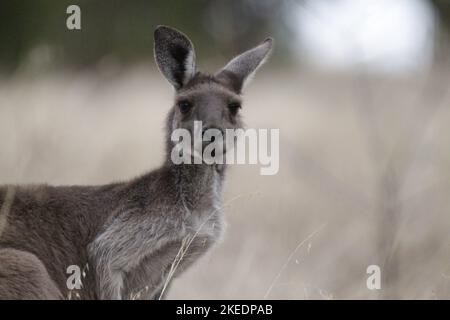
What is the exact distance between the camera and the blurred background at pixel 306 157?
23.7 ft

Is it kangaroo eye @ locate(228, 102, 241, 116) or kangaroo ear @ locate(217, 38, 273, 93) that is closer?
kangaroo eye @ locate(228, 102, 241, 116)

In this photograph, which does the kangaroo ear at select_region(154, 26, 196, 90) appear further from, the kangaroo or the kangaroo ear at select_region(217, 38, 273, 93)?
the kangaroo ear at select_region(217, 38, 273, 93)

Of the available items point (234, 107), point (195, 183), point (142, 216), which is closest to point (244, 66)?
point (234, 107)

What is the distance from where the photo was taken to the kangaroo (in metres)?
5.09

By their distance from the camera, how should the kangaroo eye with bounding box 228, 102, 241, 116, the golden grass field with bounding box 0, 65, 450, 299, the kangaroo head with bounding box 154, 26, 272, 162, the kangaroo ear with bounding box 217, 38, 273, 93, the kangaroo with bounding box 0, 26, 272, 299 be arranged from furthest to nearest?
the golden grass field with bounding box 0, 65, 450, 299 < the kangaroo ear with bounding box 217, 38, 273, 93 < the kangaroo eye with bounding box 228, 102, 241, 116 < the kangaroo head with bounding box 154, 26, 272, 162 < the kangaroo with bounding box 0, 26, 272, 299

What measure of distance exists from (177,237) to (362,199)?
163 inches

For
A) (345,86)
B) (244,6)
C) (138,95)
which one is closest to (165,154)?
(138,95)

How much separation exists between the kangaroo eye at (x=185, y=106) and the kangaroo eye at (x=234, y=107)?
0.82ft

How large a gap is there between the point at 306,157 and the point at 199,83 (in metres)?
4.87

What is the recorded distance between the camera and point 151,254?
205 inches

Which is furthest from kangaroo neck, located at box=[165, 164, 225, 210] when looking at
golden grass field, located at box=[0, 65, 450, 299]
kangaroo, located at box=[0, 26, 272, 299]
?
golden grass field, located at box=[0, 65, 450, 299]

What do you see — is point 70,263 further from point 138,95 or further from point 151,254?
point 138,95

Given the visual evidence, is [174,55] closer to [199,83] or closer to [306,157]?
[199,83]

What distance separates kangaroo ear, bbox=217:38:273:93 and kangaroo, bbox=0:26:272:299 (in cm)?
2
